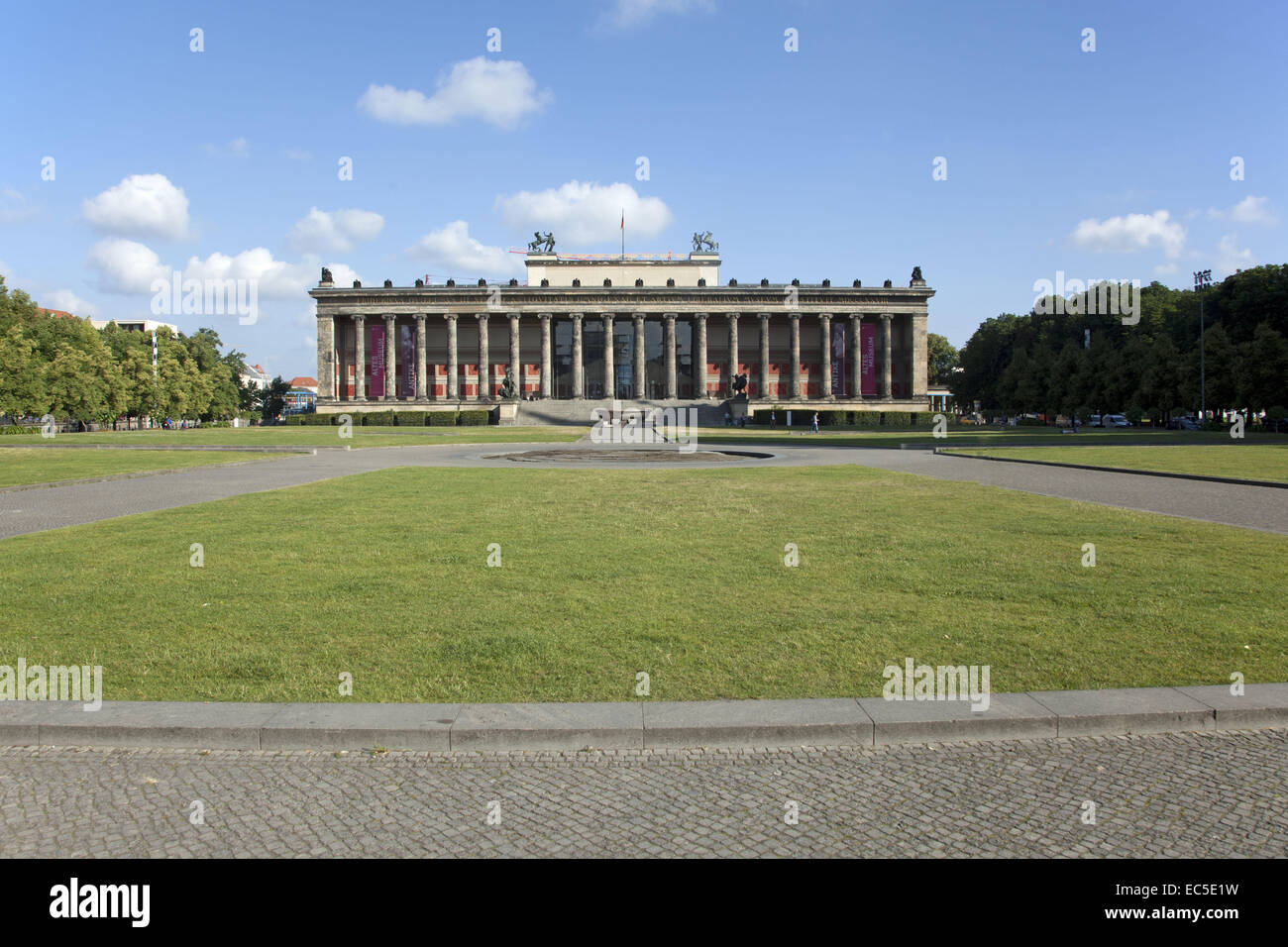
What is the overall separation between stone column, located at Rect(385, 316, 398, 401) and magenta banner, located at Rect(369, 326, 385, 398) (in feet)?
1.71

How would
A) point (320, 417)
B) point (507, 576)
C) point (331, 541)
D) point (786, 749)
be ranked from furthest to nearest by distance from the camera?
point (320, 417), point (331, 541), point (507, 576), point (786, 749)

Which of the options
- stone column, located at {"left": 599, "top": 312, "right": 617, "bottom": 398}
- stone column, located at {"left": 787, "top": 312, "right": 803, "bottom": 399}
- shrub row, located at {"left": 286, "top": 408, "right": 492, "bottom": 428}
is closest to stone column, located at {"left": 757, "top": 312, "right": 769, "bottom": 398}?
stone column, located at {"left": 787, "top": 312, "right": 803, "bottom": 399}

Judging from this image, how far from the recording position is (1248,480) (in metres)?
22.5

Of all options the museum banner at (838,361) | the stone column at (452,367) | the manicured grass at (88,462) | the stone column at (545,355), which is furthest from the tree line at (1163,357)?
the stone column at (452,367)

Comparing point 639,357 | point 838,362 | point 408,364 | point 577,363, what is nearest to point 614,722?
point 639,357

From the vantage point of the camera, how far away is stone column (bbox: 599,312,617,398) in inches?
4628

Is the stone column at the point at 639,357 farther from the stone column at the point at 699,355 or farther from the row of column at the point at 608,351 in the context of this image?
the stone column at the point at 699,355

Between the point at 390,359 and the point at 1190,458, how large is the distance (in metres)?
102

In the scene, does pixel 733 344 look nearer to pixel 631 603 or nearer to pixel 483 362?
pixel 483 362

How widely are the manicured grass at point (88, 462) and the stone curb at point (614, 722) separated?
20.2 m
